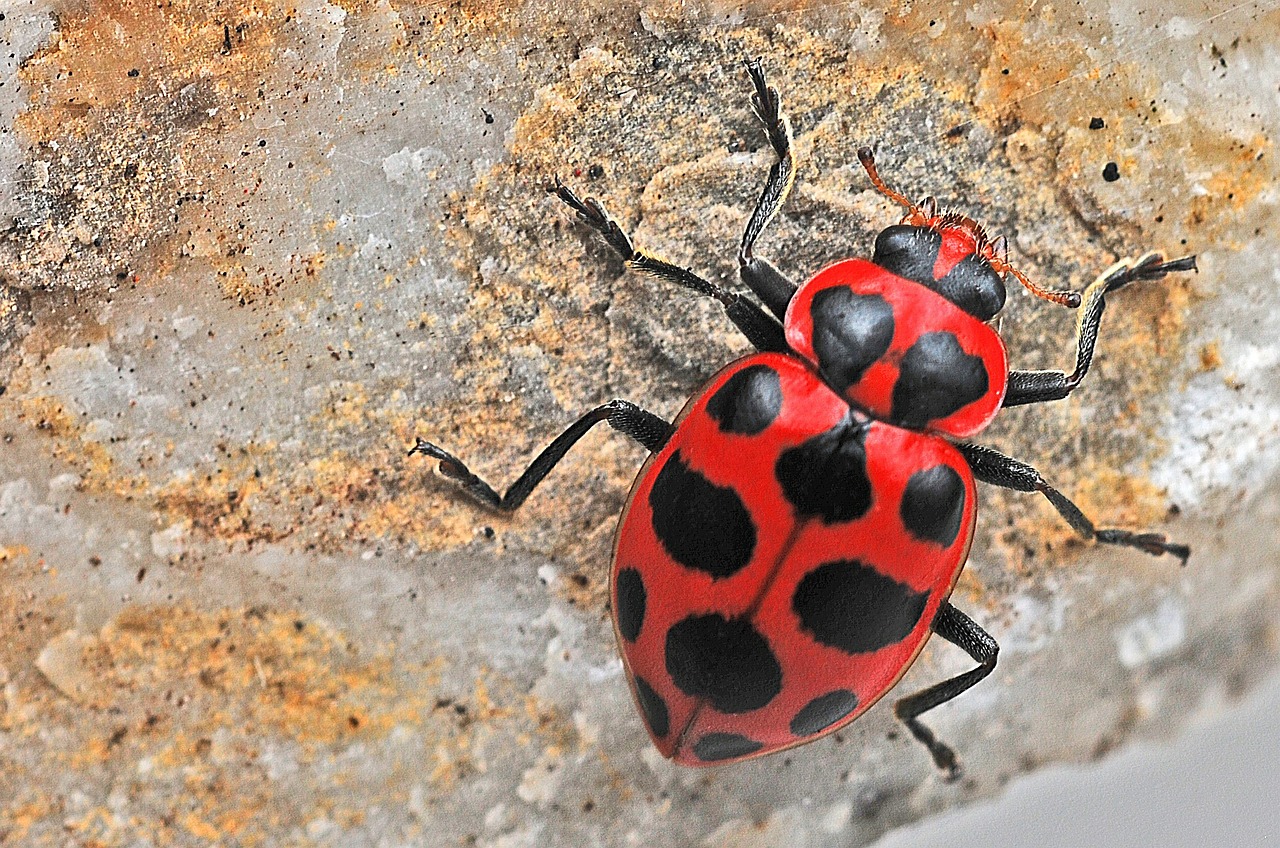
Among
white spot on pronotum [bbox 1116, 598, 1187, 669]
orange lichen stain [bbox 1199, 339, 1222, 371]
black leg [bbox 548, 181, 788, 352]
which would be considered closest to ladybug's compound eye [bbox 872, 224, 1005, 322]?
black leg [bbox 548, 181, 788, 352]

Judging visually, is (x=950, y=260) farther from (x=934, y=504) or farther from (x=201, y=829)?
(x=201, y=829)

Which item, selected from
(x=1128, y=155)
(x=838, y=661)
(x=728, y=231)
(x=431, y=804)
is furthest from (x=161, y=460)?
(x=1128, y=155)

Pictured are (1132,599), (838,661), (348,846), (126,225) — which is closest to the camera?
(838,661)

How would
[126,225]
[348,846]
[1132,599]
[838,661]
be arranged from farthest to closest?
[1132,599] → [348,846] → [126,225] → [838,661]

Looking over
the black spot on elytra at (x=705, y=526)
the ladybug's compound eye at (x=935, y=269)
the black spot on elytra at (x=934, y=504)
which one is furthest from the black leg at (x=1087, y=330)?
the black spot on elytra at (x=705, y=526)

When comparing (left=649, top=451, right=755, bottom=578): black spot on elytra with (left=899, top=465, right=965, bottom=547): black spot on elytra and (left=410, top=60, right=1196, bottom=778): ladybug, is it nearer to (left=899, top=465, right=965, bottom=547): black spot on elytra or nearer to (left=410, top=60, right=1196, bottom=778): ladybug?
(left=410, top=60, right=1196, bottom=778): ladybug

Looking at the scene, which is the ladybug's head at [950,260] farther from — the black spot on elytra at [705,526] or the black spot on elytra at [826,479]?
the black spot on elytra at [705,526]

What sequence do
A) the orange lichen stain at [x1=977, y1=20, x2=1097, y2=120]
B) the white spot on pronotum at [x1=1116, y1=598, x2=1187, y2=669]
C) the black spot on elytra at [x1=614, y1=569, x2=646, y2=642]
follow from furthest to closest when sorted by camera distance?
the white spot on pronotum at [x1=1116, y1=598, x2=1187, y2=669] < the orange lichen stain at [x1=977, y1=20, x2=1097, y2=120] < the black spot on elytra at [x1=614, y1=569, x2=646, y2=642]

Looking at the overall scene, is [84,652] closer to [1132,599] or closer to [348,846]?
[348,846]
